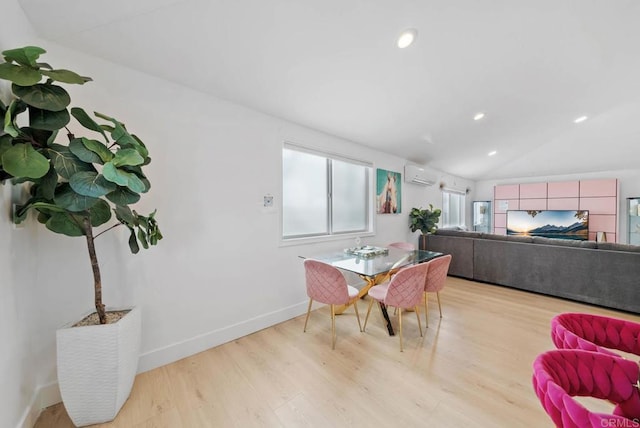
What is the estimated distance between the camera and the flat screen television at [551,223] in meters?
5.77

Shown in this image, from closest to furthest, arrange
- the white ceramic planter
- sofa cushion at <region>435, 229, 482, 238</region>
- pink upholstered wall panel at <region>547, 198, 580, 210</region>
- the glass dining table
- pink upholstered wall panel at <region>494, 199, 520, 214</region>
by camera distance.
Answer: the white ceramic planter, the glass dining table, sofa cushion at <region>435, 229, 482, 238</region>, pink upholstered wall panel at <region>547, 198, 580, 210</region>, pink upholstered wall panel at <region>494, 199, 520, 214</region>

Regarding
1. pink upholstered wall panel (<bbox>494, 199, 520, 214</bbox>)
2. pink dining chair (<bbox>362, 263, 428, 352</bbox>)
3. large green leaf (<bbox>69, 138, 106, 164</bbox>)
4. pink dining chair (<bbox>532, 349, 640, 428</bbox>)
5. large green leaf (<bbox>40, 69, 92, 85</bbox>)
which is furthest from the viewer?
pink upholstered wall panel (<bbox>494, 199, 520, 214</bbox>)

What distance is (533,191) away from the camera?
6.42 metres

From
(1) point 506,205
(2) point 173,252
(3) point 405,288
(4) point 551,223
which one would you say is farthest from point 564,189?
(2) point 173,252

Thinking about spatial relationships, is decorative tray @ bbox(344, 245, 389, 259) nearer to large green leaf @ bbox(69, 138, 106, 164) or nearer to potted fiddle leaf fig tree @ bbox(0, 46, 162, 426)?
potted fiddle leaf fig tree @ bbox(0, 46, 162, 426)

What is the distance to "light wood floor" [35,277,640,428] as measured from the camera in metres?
1.47

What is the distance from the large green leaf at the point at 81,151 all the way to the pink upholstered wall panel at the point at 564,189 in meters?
8.71

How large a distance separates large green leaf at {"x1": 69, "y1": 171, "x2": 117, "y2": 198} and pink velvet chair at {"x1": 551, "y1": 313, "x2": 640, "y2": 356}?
2.27 m

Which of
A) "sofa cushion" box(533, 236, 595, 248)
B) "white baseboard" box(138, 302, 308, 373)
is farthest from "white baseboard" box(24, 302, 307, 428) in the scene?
"sofa cushion" box(533, 236, 595, 248)

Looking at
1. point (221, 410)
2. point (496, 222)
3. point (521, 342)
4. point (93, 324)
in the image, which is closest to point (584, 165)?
point (496, 222)

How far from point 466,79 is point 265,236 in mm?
2819

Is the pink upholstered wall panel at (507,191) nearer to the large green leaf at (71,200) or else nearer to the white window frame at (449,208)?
the white window frame at (449,208)

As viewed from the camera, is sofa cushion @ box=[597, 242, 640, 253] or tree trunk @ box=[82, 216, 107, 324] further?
sofa cushion @ box=[597, 242, 640, 253]

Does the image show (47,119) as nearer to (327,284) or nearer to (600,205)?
(327,284)
